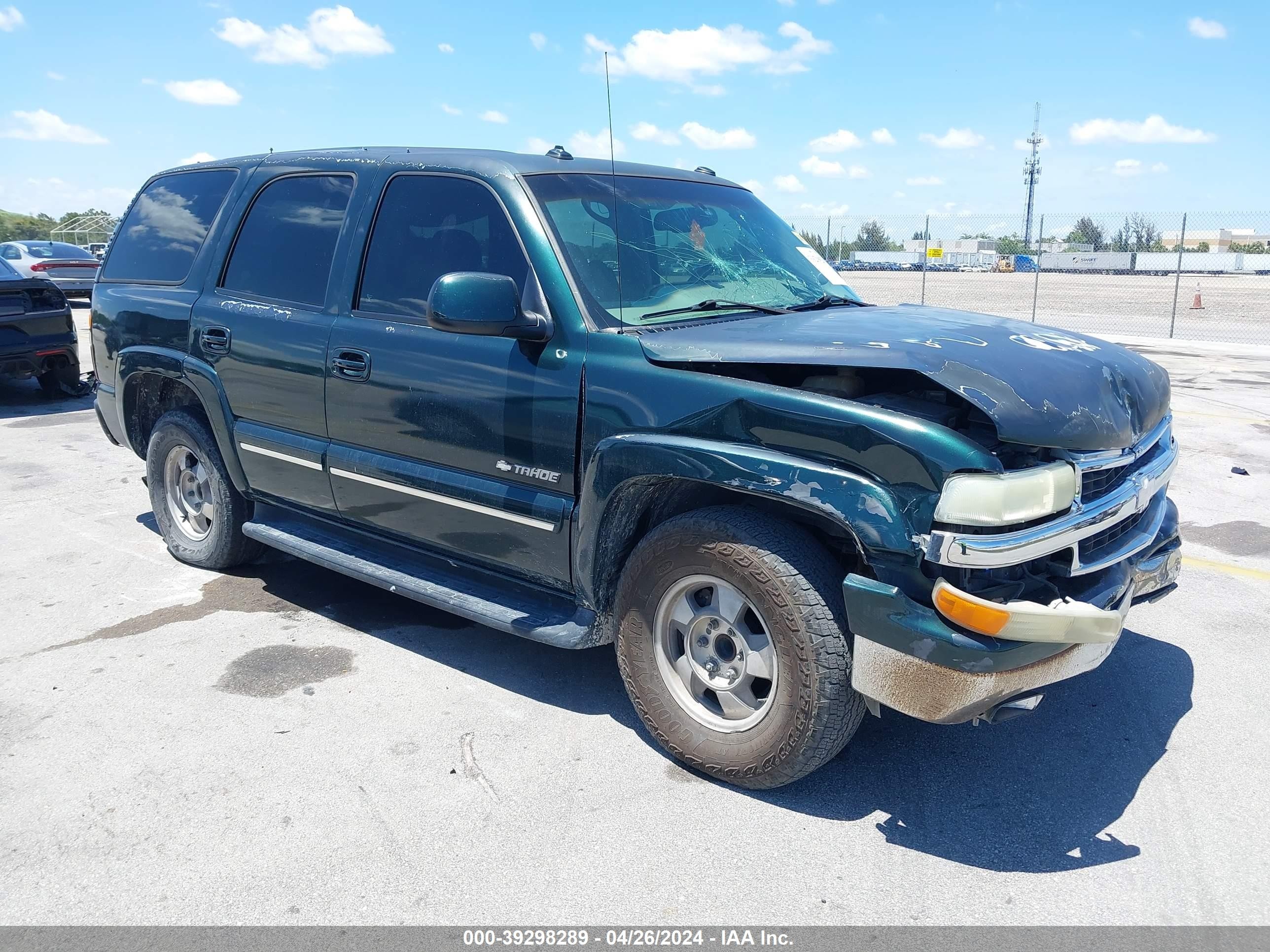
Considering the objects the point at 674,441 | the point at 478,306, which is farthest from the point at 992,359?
the point at 478,306

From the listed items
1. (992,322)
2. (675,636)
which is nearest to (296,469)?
(675,636)

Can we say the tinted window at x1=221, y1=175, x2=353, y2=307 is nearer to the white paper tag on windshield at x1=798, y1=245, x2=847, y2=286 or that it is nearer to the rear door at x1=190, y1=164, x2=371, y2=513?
the rear door at x1=190, y1=164, x2=371, y2=513

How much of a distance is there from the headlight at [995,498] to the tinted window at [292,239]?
9.19 ft

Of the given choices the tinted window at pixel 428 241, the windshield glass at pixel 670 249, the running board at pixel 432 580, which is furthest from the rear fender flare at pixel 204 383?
the windshield glass at pixel 670 249

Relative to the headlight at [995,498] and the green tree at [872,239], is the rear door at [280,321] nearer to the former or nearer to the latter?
the headlight at [995,498]

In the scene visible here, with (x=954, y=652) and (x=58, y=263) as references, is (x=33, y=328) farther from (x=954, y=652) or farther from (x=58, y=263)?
(x=58, y=263)

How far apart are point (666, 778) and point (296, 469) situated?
2219 mm

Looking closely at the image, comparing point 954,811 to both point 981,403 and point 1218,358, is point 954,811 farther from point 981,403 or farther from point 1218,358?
point 1218,358

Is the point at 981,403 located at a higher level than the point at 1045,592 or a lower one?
higher

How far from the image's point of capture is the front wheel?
296 cm

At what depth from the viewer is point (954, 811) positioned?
316 cm

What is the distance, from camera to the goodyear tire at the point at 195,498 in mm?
5078

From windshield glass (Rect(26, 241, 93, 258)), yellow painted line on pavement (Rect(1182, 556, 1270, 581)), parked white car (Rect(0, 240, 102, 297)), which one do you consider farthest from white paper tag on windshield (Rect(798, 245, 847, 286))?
windshield glass (Rect(26, 241, 93, 258))

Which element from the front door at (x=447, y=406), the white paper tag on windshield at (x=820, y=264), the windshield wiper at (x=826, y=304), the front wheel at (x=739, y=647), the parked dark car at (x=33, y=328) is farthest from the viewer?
the parked dark car at (x=33, y=328)
